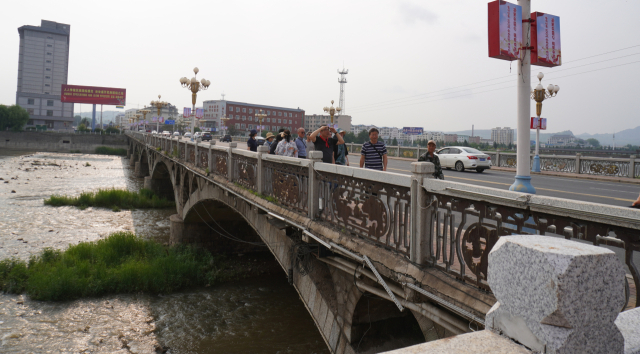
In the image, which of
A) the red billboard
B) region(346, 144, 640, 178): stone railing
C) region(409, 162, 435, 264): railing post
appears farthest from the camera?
the red billboard

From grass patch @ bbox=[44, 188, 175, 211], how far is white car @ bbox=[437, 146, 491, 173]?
1829 cm

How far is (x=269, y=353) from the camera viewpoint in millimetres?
10547

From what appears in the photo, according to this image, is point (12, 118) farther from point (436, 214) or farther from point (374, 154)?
point (436, 214)

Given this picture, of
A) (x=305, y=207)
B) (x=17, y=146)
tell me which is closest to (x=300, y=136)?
(x=305, y=207)

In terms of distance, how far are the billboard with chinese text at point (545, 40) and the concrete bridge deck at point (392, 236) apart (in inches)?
115

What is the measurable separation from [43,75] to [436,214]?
4843 inches

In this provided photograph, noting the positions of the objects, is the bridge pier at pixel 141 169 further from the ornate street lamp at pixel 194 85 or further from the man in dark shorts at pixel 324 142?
the man in dark shorts at pixel 324 142

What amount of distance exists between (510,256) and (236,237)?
56.5 ft

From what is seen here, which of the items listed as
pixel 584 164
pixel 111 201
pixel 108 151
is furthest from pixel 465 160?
pixel 108 151

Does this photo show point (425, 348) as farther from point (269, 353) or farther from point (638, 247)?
point (269, 353)

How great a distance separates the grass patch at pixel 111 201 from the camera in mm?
25894

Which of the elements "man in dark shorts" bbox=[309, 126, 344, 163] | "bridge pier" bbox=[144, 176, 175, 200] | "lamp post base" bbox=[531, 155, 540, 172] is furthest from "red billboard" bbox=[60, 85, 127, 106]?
"man in dark shorts" bbox=[309, 126, 344, 163]

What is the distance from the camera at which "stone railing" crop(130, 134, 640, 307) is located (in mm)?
2576

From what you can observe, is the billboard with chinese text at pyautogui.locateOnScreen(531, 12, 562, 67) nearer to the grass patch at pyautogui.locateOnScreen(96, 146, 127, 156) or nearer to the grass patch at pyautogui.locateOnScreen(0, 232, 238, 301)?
the grass patch at pyautogui.locateOnScreen(0, 232, 238, 301)
